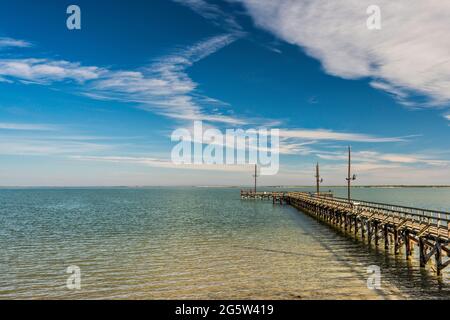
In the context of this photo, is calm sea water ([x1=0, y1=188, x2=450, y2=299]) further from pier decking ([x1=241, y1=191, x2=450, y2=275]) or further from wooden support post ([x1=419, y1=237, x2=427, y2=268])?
pier decking ([x1=241, y1=191, x2=450, y2=275])

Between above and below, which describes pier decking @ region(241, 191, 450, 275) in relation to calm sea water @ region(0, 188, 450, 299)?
above

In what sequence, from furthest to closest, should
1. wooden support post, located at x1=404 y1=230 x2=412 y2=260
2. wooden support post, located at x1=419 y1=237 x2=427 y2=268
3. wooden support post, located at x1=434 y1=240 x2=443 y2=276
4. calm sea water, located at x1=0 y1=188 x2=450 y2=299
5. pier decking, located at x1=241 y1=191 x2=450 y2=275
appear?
wooden support post, located at x1=404 y1=230 x2=412 y2=260 < wooden support post, located at x1=419 y1=237 x2=427 y2=268 < pier decking, located at x1=241 y1=191 x2=450 y2=275 < wooden support post, located at x1=434 y1=240 x2=443 y2=276 < calm sea water, located at x1=0 y1=188 x2=450 y2=299

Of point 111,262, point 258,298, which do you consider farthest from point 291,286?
point 111,262

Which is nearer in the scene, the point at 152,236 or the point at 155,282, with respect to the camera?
the point at 155,282

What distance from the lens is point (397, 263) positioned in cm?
2127

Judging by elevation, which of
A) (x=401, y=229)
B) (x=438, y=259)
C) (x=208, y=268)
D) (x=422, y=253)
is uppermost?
(x=401, y=229)

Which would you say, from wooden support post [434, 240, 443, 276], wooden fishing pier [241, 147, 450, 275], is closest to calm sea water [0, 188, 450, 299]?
wooden support post [434, 240, 443, 276]

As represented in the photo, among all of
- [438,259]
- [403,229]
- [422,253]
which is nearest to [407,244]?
[403,229]

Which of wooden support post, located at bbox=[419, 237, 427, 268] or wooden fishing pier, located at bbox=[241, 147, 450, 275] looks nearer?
wooden fishing pier, located at bbox=[241, 147, 450, 275]

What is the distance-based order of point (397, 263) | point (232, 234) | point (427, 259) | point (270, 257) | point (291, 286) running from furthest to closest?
point (232, 234)
point (270, 257)
point (397, 263)
point (427, 259)
point (291, 286)

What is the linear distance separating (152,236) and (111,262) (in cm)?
1123

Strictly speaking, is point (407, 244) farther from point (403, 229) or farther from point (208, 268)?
point (208, 268)

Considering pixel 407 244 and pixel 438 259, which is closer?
pixel 438 259
